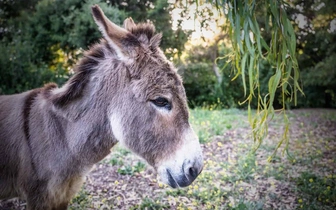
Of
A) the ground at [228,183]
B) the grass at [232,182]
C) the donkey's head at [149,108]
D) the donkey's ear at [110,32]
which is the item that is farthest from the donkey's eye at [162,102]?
the grass at [232,182]

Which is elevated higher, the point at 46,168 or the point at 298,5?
the point at 298,5

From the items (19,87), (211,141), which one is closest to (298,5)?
(211,141)

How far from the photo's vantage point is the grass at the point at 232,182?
3000 mm

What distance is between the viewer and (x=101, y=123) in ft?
6.31

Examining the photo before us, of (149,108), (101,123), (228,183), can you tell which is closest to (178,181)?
(149,108)

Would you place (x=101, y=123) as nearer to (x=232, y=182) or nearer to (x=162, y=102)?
(x=162, y=102)

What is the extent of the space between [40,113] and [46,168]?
1.29ft

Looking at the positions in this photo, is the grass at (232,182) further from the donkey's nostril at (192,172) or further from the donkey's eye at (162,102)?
the donkey's eye at (162,102)

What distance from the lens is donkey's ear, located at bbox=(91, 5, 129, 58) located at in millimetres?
1766

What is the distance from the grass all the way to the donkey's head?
1.33 m

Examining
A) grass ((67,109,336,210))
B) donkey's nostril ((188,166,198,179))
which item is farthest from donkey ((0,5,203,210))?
grass ((67,109,336,210))

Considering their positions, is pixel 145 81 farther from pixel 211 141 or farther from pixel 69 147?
pixel 211 141

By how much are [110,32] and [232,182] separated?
95.7 inches

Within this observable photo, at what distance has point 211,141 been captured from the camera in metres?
4.84
